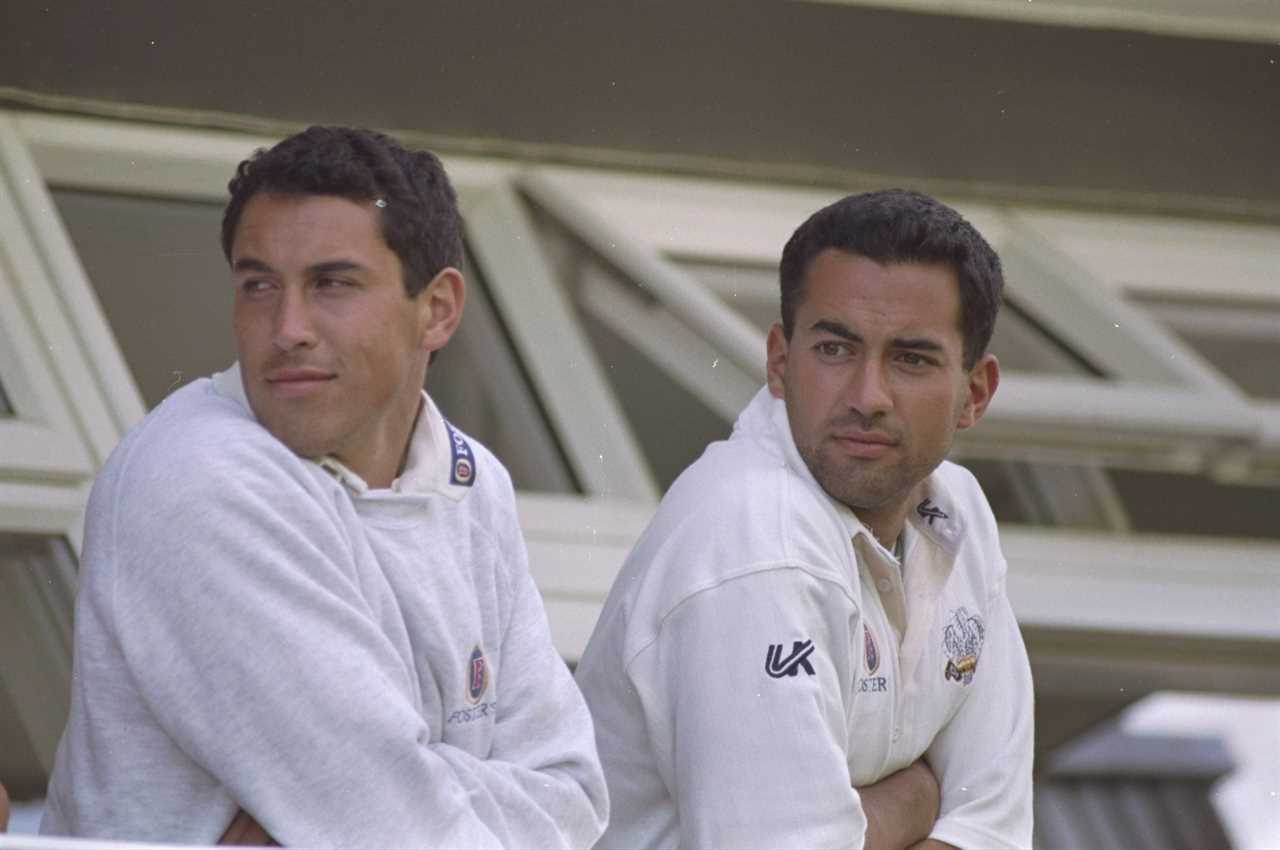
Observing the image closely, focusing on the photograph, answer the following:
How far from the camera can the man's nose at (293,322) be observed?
197cm

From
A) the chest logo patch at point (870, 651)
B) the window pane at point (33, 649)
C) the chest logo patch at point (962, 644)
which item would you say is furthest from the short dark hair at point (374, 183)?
the window pane at point (33, 649)

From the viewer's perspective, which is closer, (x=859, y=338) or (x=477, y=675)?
(x=477, y=675)

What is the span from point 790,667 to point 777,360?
430 millimetres

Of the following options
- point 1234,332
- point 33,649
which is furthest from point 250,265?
point 1234,332

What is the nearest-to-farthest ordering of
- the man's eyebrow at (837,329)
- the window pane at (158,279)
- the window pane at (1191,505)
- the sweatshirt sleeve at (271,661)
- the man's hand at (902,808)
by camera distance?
the sweatshirt sleeve at (271,661) → the man's hand at (902,808) → the man's eyebrow at (837,329) → the window pane at (158,279) → the window pane at (1191,505)

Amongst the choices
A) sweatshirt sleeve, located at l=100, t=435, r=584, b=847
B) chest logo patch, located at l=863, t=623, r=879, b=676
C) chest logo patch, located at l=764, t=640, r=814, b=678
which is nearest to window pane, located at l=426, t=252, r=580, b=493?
chest logo patch, located at l=863, t=623, r=879, b=676

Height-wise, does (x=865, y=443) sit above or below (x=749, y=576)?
above

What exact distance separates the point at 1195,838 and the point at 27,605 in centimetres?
203

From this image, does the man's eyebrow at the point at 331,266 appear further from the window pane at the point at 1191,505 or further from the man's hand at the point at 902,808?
the window pane at the point at 1191,505

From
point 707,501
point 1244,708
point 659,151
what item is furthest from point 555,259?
point 707,501

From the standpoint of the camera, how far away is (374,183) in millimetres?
2037

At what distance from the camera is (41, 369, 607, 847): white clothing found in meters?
1.84

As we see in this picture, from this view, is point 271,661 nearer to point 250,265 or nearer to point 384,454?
point 384,454

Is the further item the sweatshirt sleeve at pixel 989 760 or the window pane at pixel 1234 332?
the window pane at pixel 1234 332
